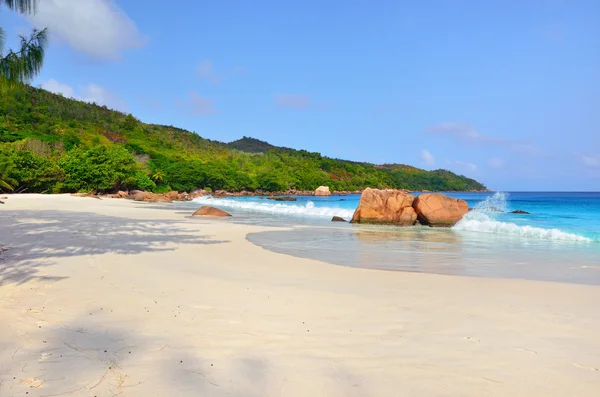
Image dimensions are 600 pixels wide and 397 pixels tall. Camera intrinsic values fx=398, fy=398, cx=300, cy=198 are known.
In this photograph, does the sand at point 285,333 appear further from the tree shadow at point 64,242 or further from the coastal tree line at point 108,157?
the coastal tree line at point 108,157

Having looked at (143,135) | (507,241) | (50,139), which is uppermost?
(143,135)

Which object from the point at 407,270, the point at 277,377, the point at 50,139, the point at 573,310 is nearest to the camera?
the point at 277,377

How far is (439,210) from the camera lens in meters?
20.9

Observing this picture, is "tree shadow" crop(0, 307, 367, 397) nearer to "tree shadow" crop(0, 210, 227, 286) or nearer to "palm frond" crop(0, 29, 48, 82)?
"tree shadow" crop(0, 210, 227, 286)

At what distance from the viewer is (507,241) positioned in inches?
585

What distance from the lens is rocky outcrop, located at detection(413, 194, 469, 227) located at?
2070 centimetres

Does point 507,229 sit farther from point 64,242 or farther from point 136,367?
point 136,367

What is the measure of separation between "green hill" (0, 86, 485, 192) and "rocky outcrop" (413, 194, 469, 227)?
17884mm

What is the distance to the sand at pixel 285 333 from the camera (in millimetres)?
3102

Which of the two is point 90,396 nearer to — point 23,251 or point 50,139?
point 23,251

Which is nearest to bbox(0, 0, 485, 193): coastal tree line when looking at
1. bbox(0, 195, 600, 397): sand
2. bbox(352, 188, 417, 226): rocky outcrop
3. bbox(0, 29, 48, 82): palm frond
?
bbox(0, 29, 48, 82): palm frond

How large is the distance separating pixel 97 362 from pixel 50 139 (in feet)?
257

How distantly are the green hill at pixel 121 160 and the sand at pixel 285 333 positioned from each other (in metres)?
6.69

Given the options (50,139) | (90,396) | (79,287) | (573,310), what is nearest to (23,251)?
(79,287)
